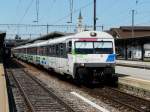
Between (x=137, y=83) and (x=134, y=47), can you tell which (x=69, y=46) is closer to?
(x=137, y=83)

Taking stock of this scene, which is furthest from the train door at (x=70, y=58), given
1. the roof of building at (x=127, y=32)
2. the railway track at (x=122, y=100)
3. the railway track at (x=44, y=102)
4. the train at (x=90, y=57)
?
the roof of building at (x=127, y=32)

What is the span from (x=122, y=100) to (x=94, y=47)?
5.10 m

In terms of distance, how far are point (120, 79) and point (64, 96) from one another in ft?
13.7

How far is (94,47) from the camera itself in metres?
21.9

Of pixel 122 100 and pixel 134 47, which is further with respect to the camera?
pixel 134 47

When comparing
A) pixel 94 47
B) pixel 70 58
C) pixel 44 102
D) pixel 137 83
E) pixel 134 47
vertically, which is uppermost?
pixel 134 47

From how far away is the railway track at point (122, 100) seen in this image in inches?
593

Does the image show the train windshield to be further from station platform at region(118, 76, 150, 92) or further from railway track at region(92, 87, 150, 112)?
railway track at region(92, 87, 150, 112)

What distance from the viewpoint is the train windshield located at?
2170 cm

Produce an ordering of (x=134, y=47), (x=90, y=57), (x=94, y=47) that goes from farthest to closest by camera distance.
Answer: (x=134, y=47) < (x=94, y=47) < (x=90, y=57)

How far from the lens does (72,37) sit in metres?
21.8

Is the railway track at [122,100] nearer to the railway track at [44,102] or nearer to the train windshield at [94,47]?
the railway track at [44,102]

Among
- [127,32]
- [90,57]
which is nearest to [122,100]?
[90,57]

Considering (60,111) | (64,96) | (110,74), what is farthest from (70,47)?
(60,111)
